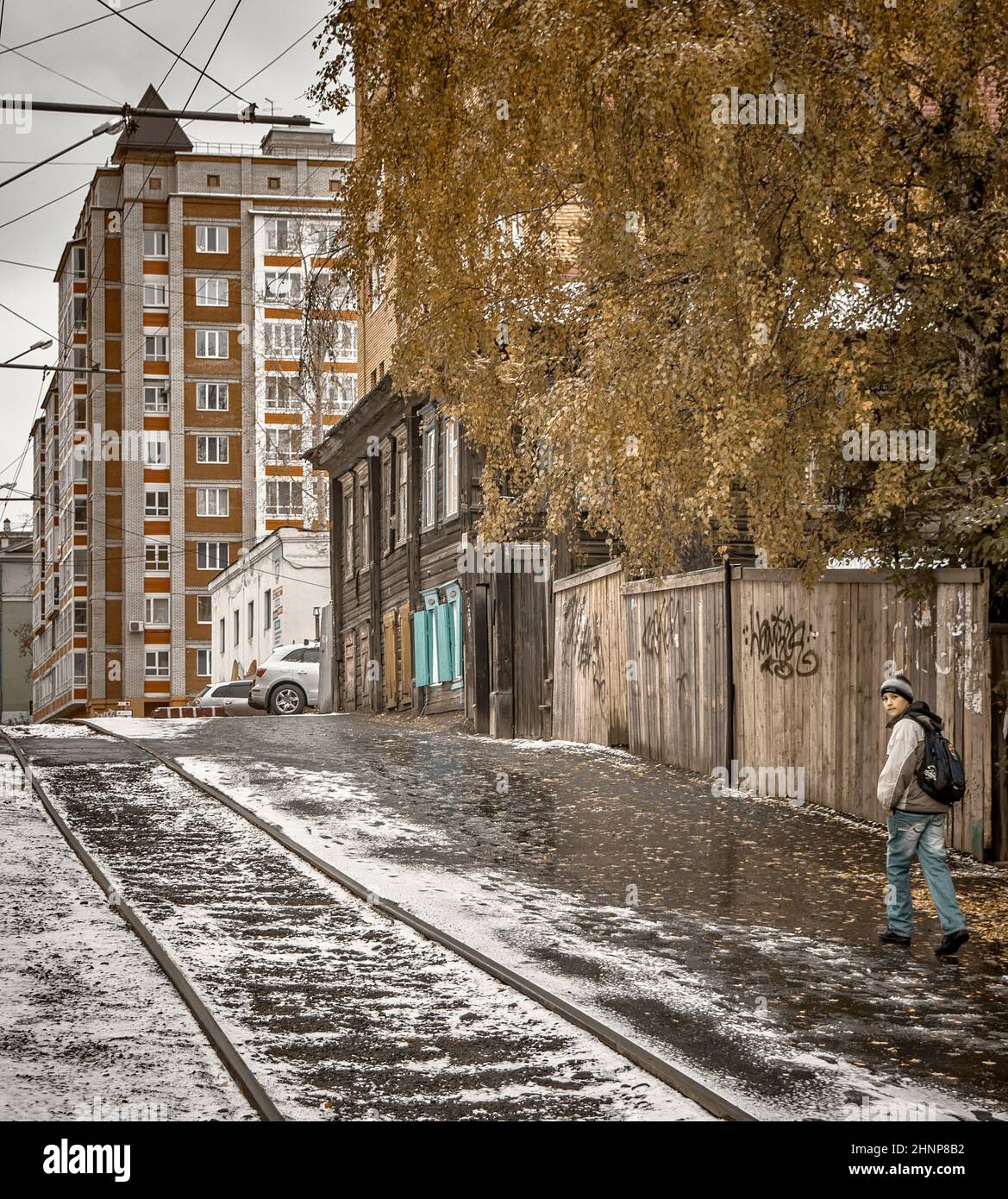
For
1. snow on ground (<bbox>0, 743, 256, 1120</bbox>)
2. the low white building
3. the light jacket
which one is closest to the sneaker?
the light jacket

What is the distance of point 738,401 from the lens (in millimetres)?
12039

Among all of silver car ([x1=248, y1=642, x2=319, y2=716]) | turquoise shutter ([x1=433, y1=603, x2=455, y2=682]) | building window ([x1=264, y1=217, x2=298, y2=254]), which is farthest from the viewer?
building window ([x1=264, y1=217, x2=298, y2=254])

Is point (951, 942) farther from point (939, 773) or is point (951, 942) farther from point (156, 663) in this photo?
point (156, 663)

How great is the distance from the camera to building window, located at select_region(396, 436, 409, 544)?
116 ft

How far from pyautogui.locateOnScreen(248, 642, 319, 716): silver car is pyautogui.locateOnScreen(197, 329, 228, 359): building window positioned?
39461 millimetres

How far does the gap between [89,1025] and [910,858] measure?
4993 millimetres

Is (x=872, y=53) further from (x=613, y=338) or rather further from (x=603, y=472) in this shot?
(x=603, y=472)

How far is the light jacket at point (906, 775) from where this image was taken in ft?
32.8

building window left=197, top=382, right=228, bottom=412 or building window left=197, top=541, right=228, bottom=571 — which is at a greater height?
building window left=197, top=382, right=228, bottom=412

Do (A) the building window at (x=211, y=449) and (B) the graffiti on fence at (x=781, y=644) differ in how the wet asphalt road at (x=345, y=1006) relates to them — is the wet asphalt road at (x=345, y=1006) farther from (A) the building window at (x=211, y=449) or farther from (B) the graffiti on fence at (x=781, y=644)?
(A) the building window at (x=211, y=449)

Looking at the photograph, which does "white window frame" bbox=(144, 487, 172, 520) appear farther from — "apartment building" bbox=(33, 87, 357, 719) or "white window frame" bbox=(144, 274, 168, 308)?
"white window frame" bbox=(144, 274, 168, 308)

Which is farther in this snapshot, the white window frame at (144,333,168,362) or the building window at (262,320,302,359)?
the white window frame at (144,333,168,362)

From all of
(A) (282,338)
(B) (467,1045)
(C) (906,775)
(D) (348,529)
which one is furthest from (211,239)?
(B) (467,1045)

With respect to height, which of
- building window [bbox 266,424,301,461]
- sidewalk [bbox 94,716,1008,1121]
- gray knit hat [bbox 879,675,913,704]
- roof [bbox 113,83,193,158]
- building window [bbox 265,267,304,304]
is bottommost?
sidewalk [bbox 94,716,1008,1121]
